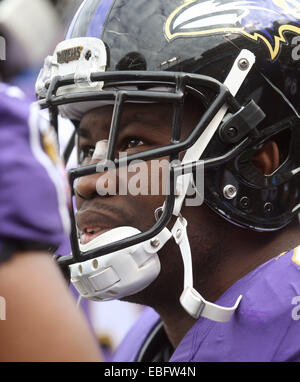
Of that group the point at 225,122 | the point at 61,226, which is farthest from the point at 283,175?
the point at 61,226

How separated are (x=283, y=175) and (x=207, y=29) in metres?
0.49

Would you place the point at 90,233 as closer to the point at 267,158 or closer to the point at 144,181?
the point at 144,181

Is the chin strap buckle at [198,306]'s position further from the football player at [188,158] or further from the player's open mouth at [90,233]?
the player's open mouth at [90,233]

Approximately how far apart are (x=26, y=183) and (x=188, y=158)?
3.22 feet

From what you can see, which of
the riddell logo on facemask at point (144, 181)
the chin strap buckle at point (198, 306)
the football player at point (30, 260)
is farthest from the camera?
the riddell logo on facemask at point (144, 181)

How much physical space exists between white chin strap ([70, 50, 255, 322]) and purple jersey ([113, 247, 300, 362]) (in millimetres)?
51

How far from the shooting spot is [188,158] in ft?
6.03

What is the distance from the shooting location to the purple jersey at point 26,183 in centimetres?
89

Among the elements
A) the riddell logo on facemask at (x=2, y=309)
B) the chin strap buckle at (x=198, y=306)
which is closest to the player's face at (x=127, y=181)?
the chin strap buckle at (x=198, y=306)

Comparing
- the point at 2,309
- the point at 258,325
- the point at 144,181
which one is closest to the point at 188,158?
the point at 144,181

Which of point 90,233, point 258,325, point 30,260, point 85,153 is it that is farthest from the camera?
point 85,153
